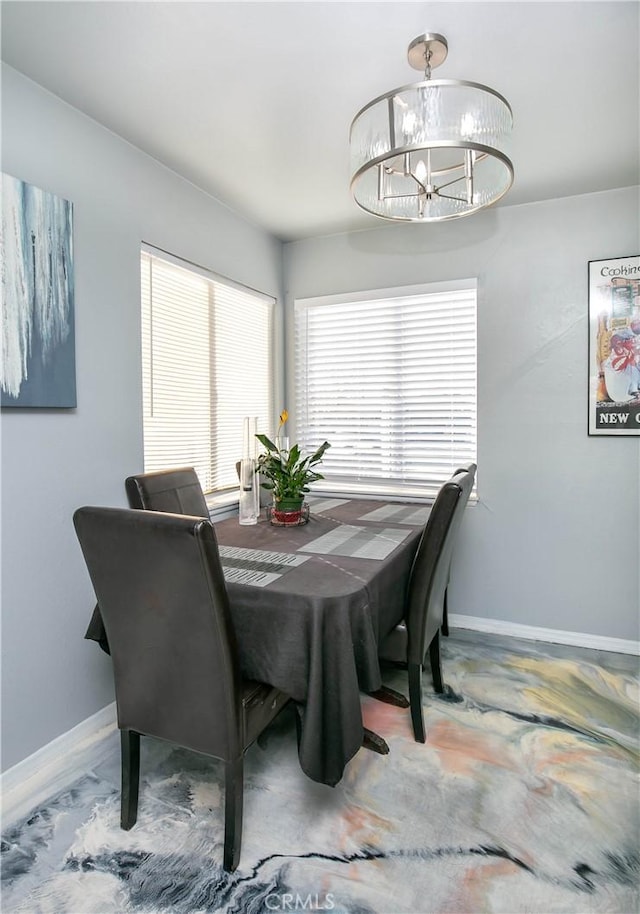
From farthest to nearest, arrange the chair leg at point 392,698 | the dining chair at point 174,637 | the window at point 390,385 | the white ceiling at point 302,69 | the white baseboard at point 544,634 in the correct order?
the window at point 390,385, the white baseboard at point 544,634, the chair leg at point 392,698, the white ceiling at point 302,69, the dining chair at point 174,637

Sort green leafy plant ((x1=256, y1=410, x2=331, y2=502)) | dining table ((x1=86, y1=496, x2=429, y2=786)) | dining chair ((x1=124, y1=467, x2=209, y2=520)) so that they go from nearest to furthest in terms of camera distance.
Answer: dining table ((x1=86, y1=496, x2=429, y2=786))
dining chair ((x1=124, y1=467, x2=209, y2=520))
green leafy plant ((x1=256, y1=410, x2=331, y2=502))

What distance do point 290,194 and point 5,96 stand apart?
1443mm

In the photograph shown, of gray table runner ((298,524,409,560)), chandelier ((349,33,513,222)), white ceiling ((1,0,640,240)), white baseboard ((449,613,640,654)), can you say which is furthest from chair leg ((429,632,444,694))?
white ceiling ((1,0,640,240))

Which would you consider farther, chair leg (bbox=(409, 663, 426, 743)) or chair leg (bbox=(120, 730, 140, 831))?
chair leg (bbox=(409, 663, 426, 743))

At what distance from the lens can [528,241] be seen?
2951 millimetres

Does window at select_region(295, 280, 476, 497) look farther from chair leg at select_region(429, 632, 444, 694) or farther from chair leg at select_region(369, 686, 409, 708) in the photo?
chair leg at select_region(369, 686, 409, 708)

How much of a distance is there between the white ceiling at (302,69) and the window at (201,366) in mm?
617

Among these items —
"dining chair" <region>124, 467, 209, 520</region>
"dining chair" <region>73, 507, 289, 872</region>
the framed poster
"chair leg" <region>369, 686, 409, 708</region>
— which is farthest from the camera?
the framed poster

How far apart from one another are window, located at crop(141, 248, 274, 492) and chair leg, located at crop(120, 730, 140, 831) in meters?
1.26

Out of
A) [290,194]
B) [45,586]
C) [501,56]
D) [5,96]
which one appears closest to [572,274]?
[501,56]

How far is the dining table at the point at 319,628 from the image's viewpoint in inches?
54.4

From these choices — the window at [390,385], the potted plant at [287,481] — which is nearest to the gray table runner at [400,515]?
the potted plant at [287,481]

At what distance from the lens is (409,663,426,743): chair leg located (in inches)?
78.3

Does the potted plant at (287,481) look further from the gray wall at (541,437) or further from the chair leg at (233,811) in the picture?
the gray wall at (541,437)
